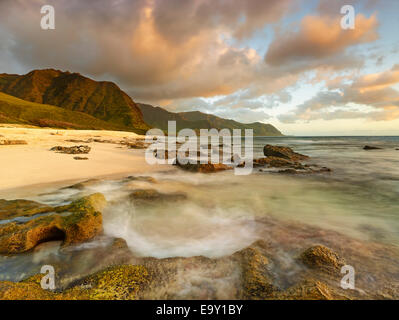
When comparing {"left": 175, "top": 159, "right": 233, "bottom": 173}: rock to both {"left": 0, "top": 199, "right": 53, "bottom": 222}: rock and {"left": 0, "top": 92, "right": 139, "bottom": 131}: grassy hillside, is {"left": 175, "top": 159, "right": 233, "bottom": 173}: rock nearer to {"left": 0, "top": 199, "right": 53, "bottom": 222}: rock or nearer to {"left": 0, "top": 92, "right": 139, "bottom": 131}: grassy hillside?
{"left": 0, "top": 199, "right": 53, "bottom": 222}: rock

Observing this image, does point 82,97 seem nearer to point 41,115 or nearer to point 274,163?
point 41,115

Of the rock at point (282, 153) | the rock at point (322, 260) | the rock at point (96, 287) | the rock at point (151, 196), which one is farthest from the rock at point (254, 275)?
the rock at point (282, 153)

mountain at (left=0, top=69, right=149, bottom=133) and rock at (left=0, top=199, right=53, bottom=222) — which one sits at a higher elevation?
mountain at (left=0, top=69, right=149, bottom=133)

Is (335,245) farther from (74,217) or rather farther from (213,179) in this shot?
(213,179)

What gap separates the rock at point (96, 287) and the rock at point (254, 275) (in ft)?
4.92

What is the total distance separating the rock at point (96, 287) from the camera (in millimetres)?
2131

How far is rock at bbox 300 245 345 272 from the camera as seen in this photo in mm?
3148

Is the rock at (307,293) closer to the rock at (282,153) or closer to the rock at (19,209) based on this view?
the rock at (19,209)

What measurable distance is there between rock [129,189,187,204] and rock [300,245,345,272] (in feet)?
15.5

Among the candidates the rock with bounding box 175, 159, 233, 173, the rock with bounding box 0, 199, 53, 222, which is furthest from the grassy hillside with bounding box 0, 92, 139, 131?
the rock with bounding box 0, 199, 53, 222

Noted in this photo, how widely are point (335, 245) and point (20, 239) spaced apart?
21.0 ft

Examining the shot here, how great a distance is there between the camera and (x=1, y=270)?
3.01 metres

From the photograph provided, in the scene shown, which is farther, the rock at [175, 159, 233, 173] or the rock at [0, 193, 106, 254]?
the rock at [175, 159, 233, 173]
